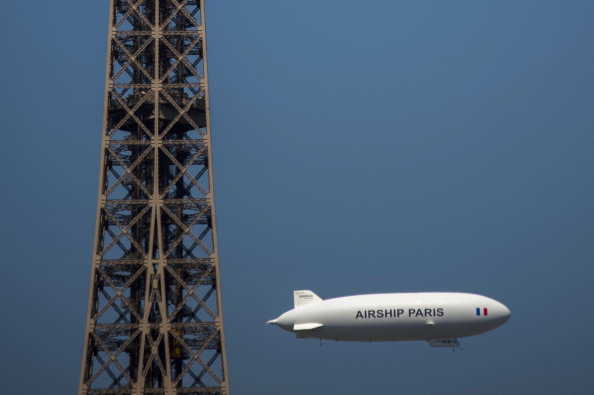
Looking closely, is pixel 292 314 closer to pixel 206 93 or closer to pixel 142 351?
pixel 142 351

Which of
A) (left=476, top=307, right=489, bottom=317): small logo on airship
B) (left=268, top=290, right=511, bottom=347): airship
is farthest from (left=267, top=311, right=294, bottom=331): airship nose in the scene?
(left=476, top=307, right=489, bottom=317): small logo on airship

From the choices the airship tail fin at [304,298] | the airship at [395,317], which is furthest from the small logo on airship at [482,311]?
the airship tail fin at [304,298]

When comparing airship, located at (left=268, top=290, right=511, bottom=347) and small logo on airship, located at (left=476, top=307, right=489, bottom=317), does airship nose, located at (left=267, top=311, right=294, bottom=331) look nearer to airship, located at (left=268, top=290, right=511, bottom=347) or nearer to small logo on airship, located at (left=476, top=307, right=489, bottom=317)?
airship, located at (left=268, top=290, right=511, bottom=347)

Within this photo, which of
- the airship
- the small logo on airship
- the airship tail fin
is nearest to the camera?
the airship

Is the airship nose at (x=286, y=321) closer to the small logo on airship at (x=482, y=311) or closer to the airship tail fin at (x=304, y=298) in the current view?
the airship tail fin at (x=304, y=298)

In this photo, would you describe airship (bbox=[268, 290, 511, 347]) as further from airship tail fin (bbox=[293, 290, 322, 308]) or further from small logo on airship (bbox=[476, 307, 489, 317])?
airship tail fin (bbox=[293, 290, 322, 308])

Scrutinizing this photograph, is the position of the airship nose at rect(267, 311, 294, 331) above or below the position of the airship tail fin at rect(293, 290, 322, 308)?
below

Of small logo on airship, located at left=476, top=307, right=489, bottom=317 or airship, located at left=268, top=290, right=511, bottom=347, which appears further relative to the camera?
small logo on airship, located at left=476, top=307, right=489, bottom=317

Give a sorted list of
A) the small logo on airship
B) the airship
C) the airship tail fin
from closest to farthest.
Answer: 1. the airship
2. the small logo on airship
3. the airship tail fin
